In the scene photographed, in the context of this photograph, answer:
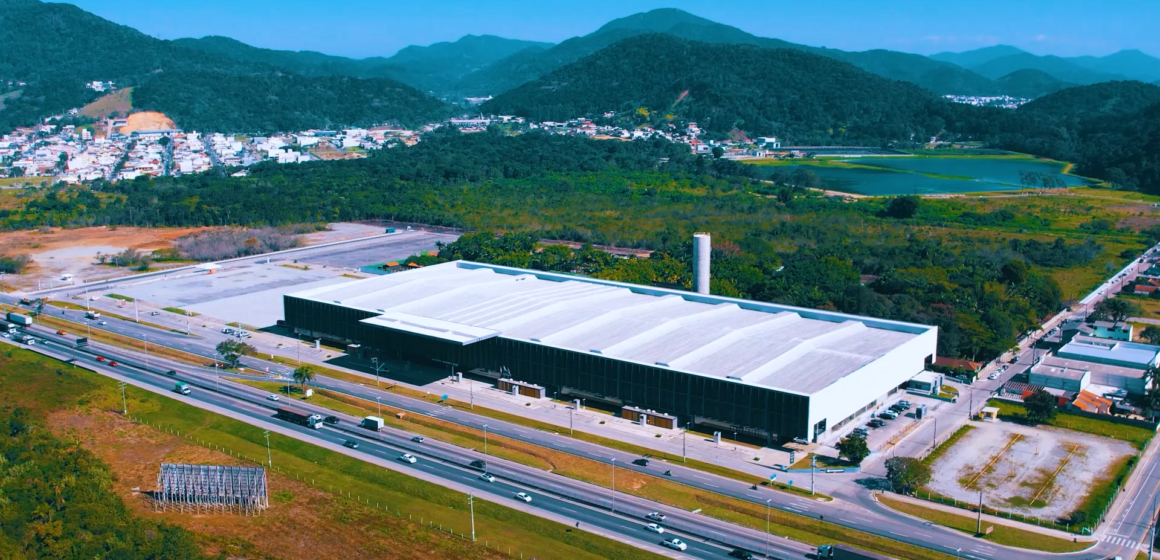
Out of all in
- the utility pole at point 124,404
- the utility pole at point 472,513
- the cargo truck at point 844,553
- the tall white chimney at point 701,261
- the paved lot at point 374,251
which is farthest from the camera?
the paved lot at point 374,251

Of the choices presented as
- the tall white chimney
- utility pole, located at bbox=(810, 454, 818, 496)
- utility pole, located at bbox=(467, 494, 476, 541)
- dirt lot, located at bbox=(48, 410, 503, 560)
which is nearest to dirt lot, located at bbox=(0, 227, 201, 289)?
dirt lot, located at bbox=(48, 410, 503, 560)

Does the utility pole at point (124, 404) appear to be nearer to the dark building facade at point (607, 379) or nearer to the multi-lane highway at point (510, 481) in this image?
the multi-lane highway at point (510, 481)

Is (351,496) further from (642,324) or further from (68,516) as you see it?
(642,324)

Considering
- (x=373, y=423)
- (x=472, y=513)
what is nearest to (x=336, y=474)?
(x=373, y=423)

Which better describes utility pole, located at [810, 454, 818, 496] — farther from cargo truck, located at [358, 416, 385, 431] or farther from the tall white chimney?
the tall white chimney

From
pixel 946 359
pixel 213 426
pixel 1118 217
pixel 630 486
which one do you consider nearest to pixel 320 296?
pixel 213 426

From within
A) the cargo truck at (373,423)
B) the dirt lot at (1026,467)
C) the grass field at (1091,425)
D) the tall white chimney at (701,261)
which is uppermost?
the tall white chimney at (701,261)

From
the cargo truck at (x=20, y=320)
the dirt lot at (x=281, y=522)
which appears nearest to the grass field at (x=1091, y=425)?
the dirt lot at (x=281, y=522)
